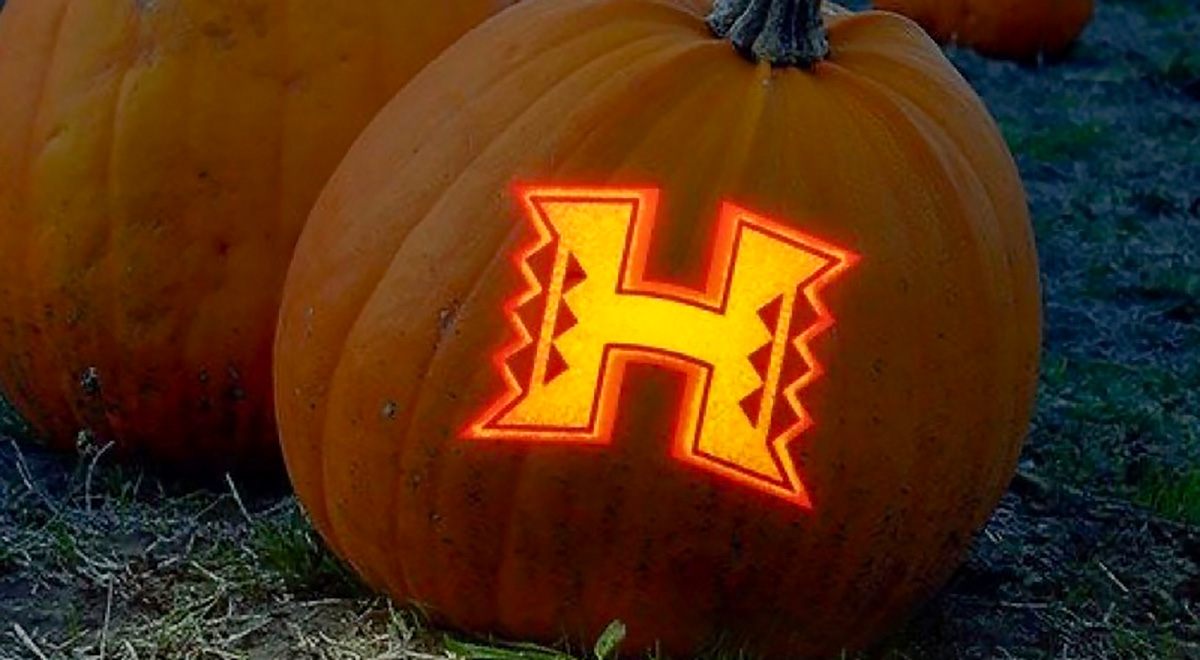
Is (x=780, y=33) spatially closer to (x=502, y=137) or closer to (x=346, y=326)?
(x=502, y=137)

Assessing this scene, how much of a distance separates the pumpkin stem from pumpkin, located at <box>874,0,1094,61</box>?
533 cm

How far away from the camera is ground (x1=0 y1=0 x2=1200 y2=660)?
2764 mm

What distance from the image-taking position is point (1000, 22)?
7887 millimetres

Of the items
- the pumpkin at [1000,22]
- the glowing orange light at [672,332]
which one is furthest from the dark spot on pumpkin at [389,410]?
the pumpkin at [1000,22]

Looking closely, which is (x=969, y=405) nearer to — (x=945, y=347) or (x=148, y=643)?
(x=945, y=347)

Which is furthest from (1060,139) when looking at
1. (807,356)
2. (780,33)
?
(807,356)

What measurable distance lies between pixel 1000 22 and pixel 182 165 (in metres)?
5.27

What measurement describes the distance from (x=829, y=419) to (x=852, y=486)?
0.09 metres

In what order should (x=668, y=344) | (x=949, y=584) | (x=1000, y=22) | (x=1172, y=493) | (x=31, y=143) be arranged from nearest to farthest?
(x=668, y=344) → (x=949, y=584) → (x=31, y=143) → (x=1172, y=493) → (x=1000, y=22)

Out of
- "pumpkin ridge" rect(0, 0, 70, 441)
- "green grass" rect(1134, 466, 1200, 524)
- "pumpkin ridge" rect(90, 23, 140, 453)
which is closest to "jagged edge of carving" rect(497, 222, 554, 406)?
"pumpkin ridge" rect(90, 23, 140, 453)

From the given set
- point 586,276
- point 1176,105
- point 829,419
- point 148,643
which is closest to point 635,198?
point 586,276

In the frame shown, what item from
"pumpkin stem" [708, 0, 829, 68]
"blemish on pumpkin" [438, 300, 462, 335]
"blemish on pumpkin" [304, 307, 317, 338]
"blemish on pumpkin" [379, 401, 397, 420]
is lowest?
"blemish on pumpkin" [379, 401, 397, 420]

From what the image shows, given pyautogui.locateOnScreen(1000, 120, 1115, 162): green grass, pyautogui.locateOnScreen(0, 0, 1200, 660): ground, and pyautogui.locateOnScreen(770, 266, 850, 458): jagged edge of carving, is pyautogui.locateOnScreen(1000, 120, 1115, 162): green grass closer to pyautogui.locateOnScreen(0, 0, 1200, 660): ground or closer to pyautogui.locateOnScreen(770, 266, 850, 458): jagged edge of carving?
pyautogui.locateOnScreen(0, 0, 1200, 660): ground

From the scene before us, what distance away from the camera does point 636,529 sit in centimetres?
250
